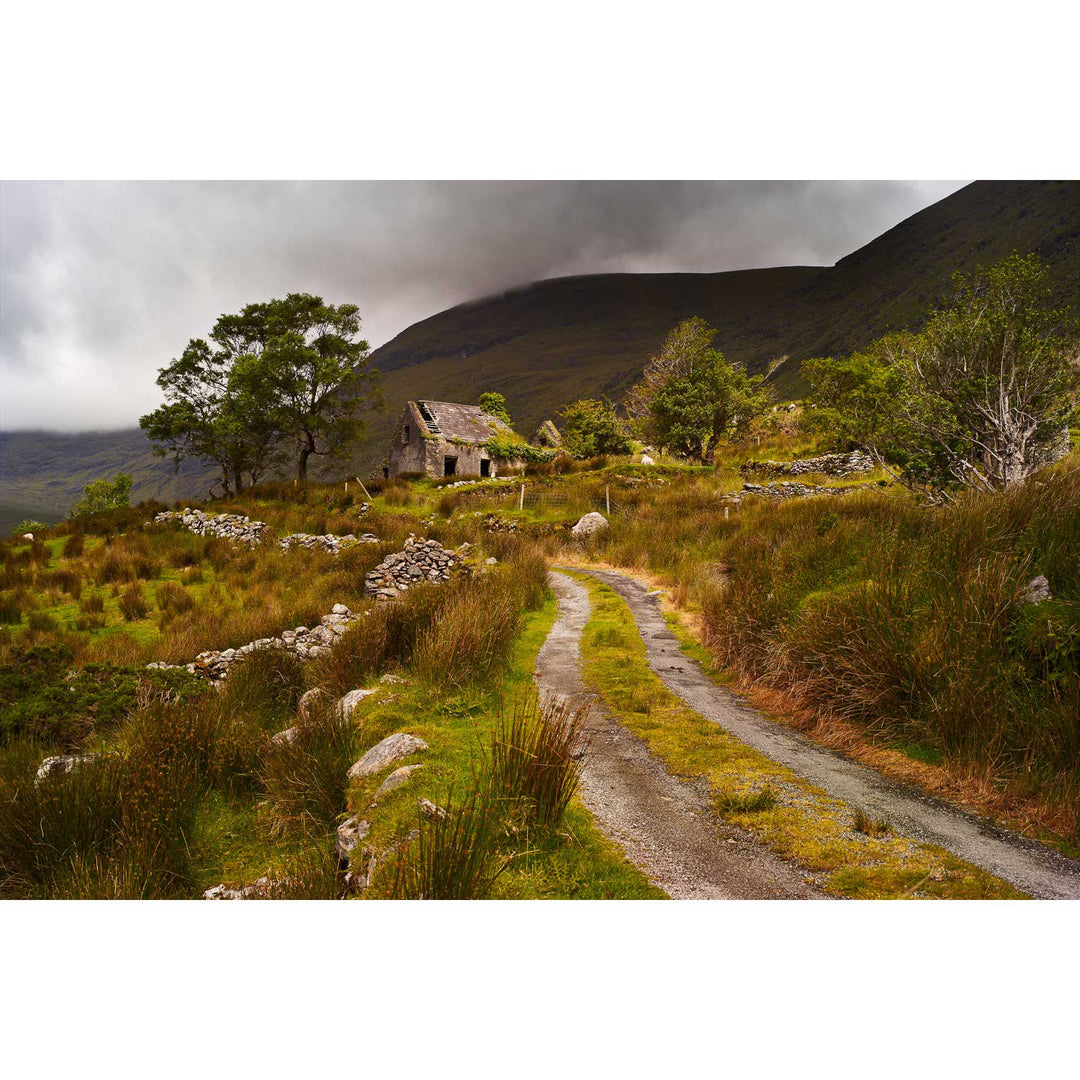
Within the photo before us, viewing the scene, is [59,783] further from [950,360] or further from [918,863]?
[950,360]

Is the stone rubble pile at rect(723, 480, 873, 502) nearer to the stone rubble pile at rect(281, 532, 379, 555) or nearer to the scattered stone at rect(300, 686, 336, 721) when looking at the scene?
the stone rubble pile at rect(281, 532, 379, 555)

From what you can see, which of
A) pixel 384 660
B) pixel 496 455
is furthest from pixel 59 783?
pixel 496 455

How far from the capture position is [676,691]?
541 centimetres

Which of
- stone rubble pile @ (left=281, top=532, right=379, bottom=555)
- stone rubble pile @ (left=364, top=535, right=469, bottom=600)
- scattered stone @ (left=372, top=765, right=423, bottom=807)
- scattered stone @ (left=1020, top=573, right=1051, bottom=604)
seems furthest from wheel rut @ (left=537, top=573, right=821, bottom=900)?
stone rubble pile @ (left=281, top=532, right=379, bottom=555)

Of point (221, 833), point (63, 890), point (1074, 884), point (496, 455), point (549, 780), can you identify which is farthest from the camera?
point (496, 455)

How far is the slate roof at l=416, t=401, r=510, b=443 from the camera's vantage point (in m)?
36.5

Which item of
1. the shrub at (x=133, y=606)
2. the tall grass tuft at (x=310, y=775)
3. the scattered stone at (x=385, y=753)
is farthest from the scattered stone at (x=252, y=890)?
the shrub at (x=133, y=606)

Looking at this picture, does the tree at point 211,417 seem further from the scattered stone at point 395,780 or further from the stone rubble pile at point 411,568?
the scattered stone at point 395,780

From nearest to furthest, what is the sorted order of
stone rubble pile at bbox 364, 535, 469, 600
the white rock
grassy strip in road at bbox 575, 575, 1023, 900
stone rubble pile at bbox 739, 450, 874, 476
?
grassy strip in road at bbox 575, 575, 1023, 900 < the white rock < stone rubble pile at bbox 364, 535, 469, 600 < stone rubble pile at bbox 739, 450, 874, 476

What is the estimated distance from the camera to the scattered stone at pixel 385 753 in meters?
3.58

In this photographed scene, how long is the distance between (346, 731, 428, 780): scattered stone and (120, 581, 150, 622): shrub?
10110mm

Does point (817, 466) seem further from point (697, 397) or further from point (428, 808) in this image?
point (428, 808)

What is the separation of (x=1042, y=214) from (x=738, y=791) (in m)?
10.7

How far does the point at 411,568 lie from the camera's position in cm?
1286
